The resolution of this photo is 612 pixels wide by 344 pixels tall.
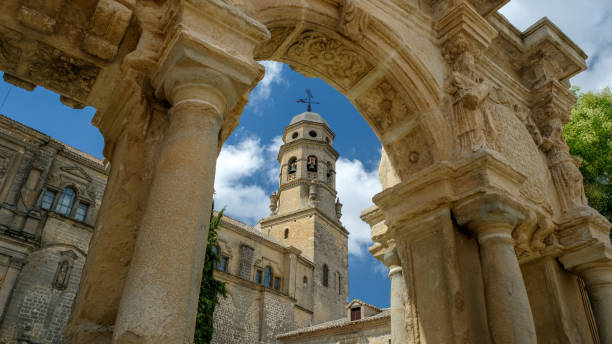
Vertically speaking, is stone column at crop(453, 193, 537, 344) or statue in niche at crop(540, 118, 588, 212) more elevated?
statue in niche at crop(540, 118, 588, 212)

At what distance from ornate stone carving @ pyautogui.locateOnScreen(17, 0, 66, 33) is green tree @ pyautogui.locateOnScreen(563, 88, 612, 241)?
10.5 metres

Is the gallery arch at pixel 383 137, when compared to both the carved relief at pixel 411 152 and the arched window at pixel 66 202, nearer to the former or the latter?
the carved relief at pixel 411 152

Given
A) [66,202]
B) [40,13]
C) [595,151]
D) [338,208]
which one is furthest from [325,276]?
[40,13]

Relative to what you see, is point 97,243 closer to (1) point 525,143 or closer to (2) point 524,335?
(2) point 524,335

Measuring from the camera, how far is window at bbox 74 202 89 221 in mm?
23784

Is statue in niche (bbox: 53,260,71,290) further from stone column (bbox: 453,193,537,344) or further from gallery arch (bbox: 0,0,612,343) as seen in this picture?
stone column (bbox: 453,193,537,344)

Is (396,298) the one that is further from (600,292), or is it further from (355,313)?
(355,313)

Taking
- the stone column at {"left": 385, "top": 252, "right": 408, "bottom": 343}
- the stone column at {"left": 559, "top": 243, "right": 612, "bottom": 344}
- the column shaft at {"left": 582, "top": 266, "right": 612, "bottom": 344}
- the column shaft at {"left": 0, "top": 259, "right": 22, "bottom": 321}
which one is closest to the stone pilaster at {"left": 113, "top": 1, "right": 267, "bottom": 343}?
the stone column at {"left": 385, "top": 252, "right": 408, "bottom": 343}

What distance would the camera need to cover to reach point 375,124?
19.5ft

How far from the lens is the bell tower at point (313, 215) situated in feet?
125

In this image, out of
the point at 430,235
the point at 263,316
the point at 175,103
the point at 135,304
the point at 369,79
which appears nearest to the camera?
the point at 135,304

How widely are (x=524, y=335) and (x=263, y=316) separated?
2904 cm

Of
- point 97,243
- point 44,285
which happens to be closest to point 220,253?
point 44,285

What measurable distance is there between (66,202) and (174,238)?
2376 centimetres
